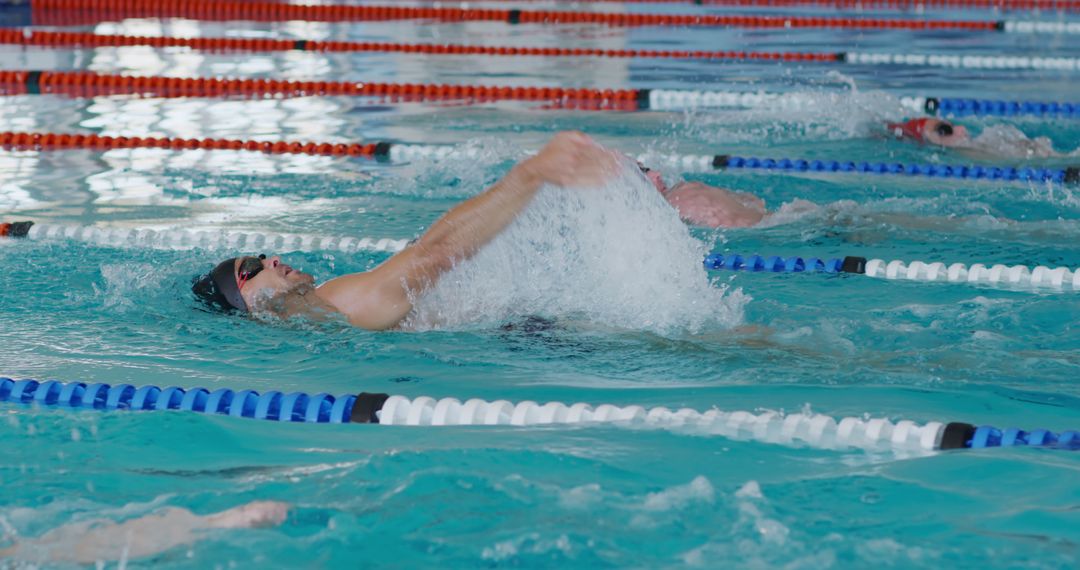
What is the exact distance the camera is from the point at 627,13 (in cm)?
1260

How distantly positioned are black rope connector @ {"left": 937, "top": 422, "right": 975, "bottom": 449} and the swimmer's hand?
1199 mm

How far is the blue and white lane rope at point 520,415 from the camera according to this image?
9.18ft

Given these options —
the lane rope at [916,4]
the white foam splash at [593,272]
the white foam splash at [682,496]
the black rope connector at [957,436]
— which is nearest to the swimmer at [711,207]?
the white foam splash at [593,272]

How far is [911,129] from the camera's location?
6.46 meters

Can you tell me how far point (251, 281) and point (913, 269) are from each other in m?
2.17

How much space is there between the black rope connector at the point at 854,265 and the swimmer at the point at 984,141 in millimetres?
2058

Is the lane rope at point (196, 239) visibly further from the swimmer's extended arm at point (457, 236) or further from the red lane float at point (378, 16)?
the red lane float at point (378, 16)

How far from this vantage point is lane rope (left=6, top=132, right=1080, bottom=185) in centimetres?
590

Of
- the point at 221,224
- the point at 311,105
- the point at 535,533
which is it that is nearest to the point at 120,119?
the point at 311,105

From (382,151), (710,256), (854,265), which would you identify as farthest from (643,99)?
(854,265)

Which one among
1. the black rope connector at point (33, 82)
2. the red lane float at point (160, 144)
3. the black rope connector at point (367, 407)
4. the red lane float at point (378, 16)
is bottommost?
the black rope connector at point (367, 407)

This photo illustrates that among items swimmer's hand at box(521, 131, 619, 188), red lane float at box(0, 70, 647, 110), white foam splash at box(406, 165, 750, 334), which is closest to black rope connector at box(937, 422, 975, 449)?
white foam splash at box(406, 165, 750, 334)

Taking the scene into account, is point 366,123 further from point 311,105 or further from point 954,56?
point 954,56

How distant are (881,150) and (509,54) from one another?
14.0 feet
